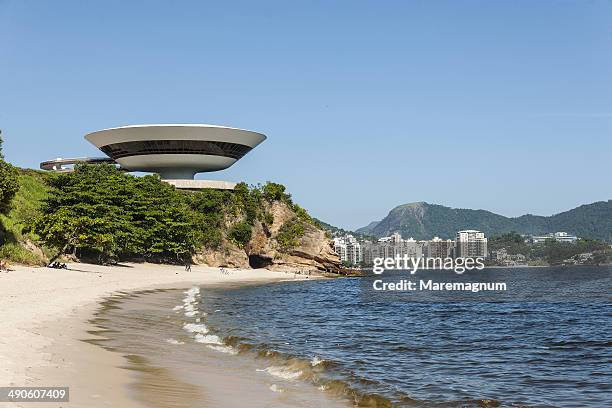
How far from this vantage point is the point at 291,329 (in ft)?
81.4

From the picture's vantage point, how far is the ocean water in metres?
13.0

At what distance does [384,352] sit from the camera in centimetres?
1895

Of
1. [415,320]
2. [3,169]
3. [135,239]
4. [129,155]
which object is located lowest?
[415,320]

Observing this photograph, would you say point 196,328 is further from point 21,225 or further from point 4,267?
point 21,225

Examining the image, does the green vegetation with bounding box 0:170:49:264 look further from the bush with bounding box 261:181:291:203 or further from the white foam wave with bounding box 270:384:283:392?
the bush with bounding box 261:181:291:203

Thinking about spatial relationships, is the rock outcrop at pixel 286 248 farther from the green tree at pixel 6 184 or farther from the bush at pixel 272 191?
the green tree at pixel 6 184

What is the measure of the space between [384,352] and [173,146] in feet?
334

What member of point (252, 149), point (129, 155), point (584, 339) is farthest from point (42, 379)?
point (252, 149)

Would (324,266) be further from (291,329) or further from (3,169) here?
(291,329)

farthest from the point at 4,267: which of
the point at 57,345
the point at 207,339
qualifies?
the point at 57,345

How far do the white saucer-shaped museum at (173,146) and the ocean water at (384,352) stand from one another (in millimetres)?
83635

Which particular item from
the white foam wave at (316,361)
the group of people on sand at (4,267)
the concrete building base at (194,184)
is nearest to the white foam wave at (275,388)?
the white foam wave at (316,361)

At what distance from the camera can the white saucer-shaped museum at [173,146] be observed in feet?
370

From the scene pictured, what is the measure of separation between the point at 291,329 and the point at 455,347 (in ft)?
24.1
